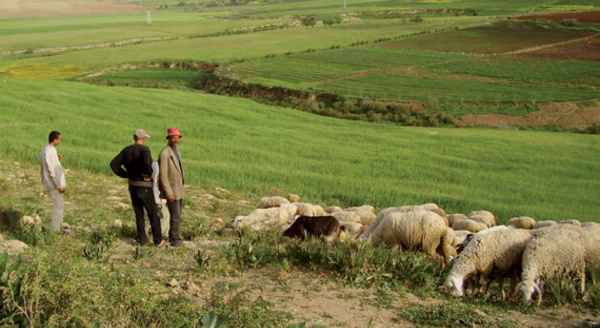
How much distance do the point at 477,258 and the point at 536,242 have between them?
0.83 m

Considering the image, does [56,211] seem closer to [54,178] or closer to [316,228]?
[54,178]

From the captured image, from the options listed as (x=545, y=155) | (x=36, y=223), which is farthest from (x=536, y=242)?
(x=545, y=155)

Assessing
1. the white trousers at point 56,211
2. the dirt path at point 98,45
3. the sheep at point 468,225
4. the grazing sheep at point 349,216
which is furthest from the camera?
the dirt path at point 98,45

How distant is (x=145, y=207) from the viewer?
965 centimetres

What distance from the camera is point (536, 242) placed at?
334 inches

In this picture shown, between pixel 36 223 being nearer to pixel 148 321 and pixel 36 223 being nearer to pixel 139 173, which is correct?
pixel 139 173

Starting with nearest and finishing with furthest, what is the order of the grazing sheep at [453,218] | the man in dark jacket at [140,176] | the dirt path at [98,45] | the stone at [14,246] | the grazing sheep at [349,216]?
the stone at [14,246]
the man in dark jacket at [140,176]
the grazing sheep at [349,216]
the grazing sheep at [453,218]
the dirt path at [98,45]

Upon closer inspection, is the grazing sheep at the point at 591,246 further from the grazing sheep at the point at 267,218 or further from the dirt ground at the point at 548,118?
the dirt ground at the point at 548,118

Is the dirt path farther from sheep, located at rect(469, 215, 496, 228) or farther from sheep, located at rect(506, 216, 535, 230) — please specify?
sheep, located at rect(506, 216, 535, 230)

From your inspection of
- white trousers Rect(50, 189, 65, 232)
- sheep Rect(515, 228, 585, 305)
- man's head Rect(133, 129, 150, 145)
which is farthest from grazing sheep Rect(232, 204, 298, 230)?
sheep Rect(515, 228, 585, 305)

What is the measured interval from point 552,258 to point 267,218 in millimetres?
5618

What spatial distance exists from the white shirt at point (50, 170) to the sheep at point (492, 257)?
6.24 meters

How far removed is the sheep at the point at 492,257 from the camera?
28.0 feet

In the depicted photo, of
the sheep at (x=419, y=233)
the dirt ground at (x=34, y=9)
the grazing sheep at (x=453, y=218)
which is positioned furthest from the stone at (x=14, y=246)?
the dirt ground at (x=34, y=9)
